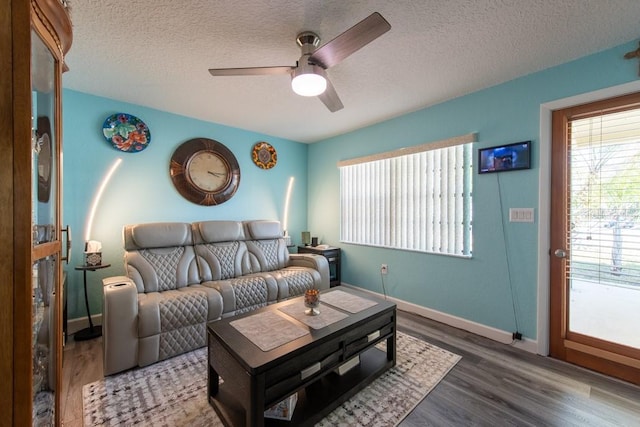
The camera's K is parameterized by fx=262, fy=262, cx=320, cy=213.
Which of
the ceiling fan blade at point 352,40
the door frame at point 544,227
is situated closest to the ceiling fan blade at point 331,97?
the ceiling fan blade at point 352,40

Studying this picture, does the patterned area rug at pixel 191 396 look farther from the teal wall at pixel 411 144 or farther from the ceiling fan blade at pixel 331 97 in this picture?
the ceiling fan blade at pixel 331 97

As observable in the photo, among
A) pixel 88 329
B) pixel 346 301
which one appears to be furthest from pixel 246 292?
pixel 88 329

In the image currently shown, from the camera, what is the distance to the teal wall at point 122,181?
8.64ft

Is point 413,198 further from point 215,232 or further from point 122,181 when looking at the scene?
point 122,181

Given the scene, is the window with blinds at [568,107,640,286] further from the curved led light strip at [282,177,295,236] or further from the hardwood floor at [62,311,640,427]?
the curved led light strip at [282,177,295,236]

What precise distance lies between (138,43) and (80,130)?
145 cm

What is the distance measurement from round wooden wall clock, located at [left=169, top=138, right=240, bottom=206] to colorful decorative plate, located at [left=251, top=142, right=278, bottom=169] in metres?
0.34

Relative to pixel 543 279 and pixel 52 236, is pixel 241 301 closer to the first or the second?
pixel 52 236

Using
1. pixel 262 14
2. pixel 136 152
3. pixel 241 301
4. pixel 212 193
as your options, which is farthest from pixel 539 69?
pixel 136 152

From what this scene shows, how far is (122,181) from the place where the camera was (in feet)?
9.52

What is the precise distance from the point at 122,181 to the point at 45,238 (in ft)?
7.61

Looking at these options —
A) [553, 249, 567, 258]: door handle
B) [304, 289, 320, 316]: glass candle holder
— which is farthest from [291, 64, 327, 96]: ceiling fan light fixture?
[553, 249, 567, 258]: door handle

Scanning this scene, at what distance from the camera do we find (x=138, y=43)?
186 cm

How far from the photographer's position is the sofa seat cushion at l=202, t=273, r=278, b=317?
252cm
